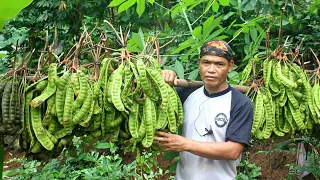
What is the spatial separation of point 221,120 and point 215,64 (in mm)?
308

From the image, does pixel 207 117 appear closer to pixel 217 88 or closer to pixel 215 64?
pixel 217 88

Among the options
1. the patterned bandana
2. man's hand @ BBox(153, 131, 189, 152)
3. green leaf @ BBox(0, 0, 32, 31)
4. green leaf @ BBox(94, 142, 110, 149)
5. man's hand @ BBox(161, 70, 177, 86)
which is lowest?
green leaf @ BBox(94, 142, 110, 149)

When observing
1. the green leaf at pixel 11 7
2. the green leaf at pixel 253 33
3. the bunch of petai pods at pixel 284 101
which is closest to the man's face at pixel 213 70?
the bunch of petai pods at pixel 284 101

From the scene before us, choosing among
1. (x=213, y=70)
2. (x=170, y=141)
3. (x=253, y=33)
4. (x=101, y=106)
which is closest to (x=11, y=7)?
(x=101, y=106)

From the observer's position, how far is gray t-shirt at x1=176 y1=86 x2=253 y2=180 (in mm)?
Answer: 2129

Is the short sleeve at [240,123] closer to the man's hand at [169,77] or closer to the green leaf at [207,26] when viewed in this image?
the man's hand at [169,77]

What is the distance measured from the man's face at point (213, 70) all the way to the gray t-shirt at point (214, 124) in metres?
0.10

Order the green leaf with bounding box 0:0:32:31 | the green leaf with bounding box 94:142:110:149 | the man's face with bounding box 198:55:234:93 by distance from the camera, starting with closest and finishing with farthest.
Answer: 1. the green leaf with bounding box 0:0:32:31
2. the man's face with bounding box 198:55:234:93
3. the green leaf with bounding box 94:142:110:149

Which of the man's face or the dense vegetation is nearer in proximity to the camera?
the man's face

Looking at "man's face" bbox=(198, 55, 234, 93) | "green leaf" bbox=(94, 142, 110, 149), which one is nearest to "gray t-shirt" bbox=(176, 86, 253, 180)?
"man's face" bbox=(198, 55, 234, 93)

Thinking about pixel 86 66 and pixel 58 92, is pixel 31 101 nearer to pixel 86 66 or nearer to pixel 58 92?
pixel 58 92

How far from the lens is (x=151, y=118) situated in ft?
5.93

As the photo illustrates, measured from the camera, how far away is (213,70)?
2145mm

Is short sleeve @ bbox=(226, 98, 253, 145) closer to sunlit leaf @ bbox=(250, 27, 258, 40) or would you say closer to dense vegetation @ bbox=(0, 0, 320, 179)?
dense vegetation @ bbox=(0, 0, 320, 179)
